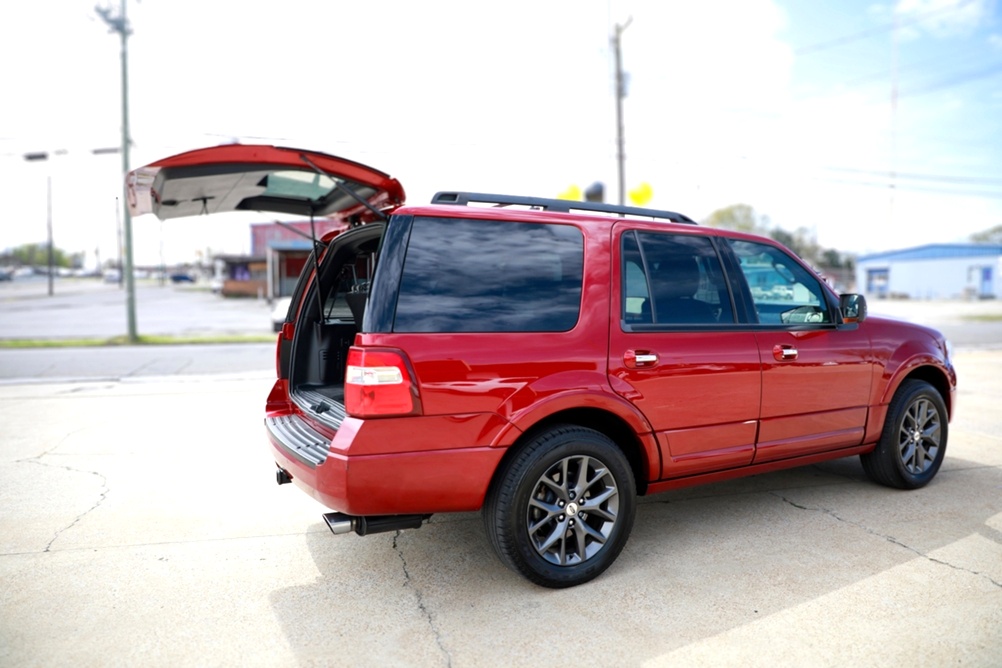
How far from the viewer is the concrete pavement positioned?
9.04ft

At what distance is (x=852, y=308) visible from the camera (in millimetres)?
4262

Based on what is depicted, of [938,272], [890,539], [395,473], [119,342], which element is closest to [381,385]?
[395,473]

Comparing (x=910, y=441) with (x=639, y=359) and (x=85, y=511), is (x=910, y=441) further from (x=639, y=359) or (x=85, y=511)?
(x=85, y=511)

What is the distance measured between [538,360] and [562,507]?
749 millimetres

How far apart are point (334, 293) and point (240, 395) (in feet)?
17.1

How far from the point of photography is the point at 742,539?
3879mm

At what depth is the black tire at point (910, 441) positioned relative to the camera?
459 cm

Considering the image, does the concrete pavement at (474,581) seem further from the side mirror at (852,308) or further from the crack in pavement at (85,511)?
the side mirror at (852,308)

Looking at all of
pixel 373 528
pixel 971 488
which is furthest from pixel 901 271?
pixel 373 528

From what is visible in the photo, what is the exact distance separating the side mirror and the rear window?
6.68ft

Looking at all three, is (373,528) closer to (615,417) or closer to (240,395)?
(615,417)

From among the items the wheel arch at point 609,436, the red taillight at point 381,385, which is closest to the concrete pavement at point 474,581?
the wheel arch at point 609,436

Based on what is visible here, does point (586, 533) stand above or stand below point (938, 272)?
below

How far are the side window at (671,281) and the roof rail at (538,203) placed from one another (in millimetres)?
196
